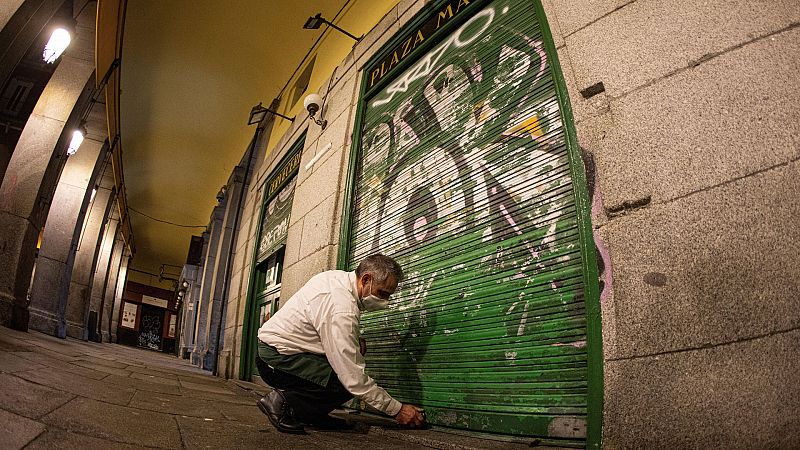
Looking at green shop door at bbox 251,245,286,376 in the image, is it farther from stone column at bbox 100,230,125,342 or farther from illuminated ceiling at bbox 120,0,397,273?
stone column at bbox 100,230,125,342

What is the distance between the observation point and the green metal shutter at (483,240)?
2145 millimetres

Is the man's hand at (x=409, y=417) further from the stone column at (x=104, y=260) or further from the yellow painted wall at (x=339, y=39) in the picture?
the stone column at (x=104, y=260)

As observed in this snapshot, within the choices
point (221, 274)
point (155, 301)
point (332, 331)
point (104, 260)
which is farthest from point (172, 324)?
point (332, 331)

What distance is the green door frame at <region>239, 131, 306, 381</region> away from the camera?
6.46 metres

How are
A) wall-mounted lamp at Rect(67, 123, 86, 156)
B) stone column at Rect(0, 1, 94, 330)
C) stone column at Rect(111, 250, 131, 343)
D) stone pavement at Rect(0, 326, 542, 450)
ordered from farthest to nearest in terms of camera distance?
1. stone column at Rect(111, 250, 131, 343)
2. wall-mounted lamp at Rect(67, 123, 86, 156)
3. stone column at Rect(0, 1, 94, 330)
4. stone pavement at Rect(0, 326, 542, 450)

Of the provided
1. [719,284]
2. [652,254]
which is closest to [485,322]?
[652,254]

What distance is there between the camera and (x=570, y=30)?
7.97 ft

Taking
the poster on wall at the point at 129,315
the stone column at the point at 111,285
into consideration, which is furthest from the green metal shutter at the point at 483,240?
the poster on wall at the point at 129,315

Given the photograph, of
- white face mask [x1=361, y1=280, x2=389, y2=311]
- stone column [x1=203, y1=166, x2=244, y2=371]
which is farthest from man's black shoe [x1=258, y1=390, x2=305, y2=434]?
stone column [x1=203, y1=166, x2=244, y2=371]

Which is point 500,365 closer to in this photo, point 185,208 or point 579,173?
point 579,173

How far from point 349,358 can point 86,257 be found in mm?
12741

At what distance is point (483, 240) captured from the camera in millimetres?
2674

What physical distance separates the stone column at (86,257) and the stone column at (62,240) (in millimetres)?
2039

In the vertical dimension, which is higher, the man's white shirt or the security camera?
the security camera
